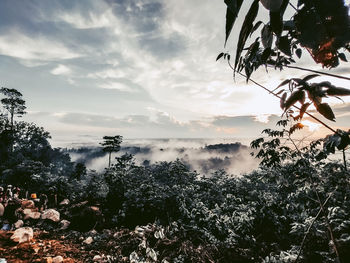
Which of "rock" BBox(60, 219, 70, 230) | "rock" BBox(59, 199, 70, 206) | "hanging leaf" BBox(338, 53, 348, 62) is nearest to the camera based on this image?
"hanging leaf" BBox(338, 53, 348, 62)

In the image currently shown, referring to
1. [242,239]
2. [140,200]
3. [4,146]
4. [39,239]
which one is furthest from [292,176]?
[4,146]

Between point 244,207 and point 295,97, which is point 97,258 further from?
point 295,97

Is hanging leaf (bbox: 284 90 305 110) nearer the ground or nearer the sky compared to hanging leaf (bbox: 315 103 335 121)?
nearer the sky

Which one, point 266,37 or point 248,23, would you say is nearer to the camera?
point 248,23

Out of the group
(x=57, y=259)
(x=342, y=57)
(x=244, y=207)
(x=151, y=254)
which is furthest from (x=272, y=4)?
(x=244, y=207)

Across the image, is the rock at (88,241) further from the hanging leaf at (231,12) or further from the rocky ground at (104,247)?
the hanging leaf at (231,12)

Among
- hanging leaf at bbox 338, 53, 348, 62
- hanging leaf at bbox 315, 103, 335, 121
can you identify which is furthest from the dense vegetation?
hanging leaf at bbox 315, 103, 335, 121

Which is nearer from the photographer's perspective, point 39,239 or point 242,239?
point 242,239

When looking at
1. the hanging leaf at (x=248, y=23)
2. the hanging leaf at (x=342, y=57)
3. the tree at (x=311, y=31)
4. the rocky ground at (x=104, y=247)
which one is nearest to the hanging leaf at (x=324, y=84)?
the tree at (x=311, y=31)

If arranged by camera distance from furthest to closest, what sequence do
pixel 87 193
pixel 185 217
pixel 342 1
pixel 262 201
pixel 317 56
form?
pixel 87 193
pixel 262 201
pixel 185 217
pixel 317 56
pixel 342 1

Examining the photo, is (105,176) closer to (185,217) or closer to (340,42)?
(185,217)

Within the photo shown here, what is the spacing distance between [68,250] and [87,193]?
432 centimetres

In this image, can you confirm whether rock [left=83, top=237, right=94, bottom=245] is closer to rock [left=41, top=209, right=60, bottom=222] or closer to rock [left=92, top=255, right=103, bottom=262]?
rock [left=92, top=255, right=103, bottom=262]

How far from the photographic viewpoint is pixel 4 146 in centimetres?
2436
